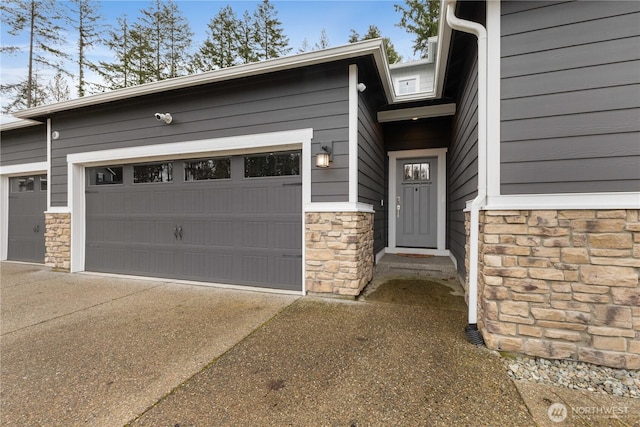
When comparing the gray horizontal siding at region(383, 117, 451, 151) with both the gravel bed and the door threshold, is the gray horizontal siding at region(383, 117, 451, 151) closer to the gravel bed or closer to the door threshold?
the door threshold

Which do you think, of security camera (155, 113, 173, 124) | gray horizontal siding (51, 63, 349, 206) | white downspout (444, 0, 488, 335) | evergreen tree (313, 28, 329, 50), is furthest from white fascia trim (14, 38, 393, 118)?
evergreen tree (313, 28, 329, 50)

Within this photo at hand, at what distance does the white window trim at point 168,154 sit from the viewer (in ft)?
11.0

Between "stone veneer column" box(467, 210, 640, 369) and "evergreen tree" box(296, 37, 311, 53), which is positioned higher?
"evergreen tree" box(296, 37, 311, 53)

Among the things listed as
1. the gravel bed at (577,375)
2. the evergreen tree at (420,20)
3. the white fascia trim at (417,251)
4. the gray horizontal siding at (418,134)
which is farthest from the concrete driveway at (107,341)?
the evergreen tree at (420,20)

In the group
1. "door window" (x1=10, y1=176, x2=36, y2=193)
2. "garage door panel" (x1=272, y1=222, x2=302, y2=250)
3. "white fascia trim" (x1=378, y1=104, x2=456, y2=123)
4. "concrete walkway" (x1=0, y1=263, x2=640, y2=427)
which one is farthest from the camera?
"door window" (x1=10, y1=176, x2=36, y2=193)

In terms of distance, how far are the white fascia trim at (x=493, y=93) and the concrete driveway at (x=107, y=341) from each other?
250 centimetres

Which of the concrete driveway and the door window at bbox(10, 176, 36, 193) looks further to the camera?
the door window at bbox(10, 176, 36, 193)

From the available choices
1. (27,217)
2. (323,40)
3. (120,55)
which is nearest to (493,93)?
(27,217)

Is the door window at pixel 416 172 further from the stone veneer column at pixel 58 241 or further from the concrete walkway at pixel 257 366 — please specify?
the stone veneer column at pixel 58 241

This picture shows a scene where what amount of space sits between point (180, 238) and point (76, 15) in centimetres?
833

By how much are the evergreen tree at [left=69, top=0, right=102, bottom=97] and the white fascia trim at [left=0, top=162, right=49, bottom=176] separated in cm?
394

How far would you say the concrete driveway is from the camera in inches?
60.9

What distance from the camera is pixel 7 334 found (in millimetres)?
2451

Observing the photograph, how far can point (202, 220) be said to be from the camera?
3.98 metres
